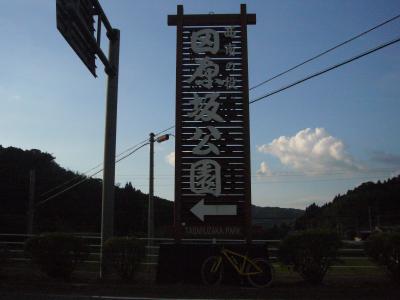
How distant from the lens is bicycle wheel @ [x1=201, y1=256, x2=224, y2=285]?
10469 millimetres

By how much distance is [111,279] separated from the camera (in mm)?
10977

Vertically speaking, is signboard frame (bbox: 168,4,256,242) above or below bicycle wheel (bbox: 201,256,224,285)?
above

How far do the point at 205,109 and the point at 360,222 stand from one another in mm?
72216

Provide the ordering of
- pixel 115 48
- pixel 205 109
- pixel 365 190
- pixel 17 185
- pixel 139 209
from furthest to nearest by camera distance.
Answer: pixel 365 190 → pixel 139 209 → pixel 17 185 → pixel 115 48 → pixel 205 109

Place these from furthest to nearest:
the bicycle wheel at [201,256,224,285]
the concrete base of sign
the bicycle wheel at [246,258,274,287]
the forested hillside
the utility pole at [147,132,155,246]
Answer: the forested hillside → the utility pole at [147,132,155,246] → the concrete base of sign → the bicycle wheel at [201,256,224,285] → the bicycle wheel at [246,258,274,287]

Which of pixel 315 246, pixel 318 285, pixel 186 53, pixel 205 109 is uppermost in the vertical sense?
pixel 186 53

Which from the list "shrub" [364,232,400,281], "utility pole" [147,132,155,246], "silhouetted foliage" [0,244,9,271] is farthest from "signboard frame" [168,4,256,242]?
"utility pole" [147,132,155,246]

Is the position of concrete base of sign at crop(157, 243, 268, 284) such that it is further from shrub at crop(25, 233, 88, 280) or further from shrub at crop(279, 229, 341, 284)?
shrub at crop(25, 233, 88, 280)

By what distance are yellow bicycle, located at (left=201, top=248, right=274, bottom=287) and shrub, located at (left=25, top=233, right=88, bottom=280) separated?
2769 mm

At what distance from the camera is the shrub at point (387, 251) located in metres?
10.3

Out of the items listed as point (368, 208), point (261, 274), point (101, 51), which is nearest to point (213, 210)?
point (261, 274)

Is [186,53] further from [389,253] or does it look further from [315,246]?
[389,253]

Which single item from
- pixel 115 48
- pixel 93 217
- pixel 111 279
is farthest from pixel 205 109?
pixel 93 217

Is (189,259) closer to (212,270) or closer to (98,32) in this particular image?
(212,270)
